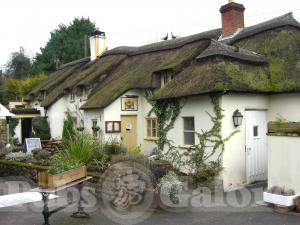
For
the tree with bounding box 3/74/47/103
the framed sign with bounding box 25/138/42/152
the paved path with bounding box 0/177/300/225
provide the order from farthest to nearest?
the tree with bounding box 3/74/47/103
the framed sign with bounding box 25/138/42/152
the paved path with bounding box 0/177/300/225

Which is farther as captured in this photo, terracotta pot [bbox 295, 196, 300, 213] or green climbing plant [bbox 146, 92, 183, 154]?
green climbing plant [bbox 146, 92, 183, 154]

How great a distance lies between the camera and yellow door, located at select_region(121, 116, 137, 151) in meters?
18.4

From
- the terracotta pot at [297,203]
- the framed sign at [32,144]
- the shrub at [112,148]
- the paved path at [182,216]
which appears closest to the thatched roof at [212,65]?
the shrub at [112,148]

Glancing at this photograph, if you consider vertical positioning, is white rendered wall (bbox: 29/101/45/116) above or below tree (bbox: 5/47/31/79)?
below

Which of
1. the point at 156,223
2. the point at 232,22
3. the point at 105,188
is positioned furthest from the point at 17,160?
the point at 232,22

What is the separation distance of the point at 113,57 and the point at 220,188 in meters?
13.3

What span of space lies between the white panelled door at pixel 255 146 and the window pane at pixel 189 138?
70.5 inches

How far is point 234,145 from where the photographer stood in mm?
11938

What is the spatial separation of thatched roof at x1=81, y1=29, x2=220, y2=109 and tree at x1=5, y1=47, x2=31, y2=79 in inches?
1611

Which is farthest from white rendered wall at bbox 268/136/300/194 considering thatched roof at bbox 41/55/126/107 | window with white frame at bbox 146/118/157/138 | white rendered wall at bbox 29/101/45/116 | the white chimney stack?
white rendered wall at bbox 29/101/45/116

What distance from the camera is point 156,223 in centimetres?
839

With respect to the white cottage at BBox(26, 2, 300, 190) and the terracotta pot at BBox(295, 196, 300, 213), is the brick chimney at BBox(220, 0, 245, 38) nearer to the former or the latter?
the white cottage at BBox(26, 2, 300, 190)

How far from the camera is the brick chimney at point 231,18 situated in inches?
692

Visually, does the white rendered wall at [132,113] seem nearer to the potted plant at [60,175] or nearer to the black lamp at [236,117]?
the black lamp at [236,117]
